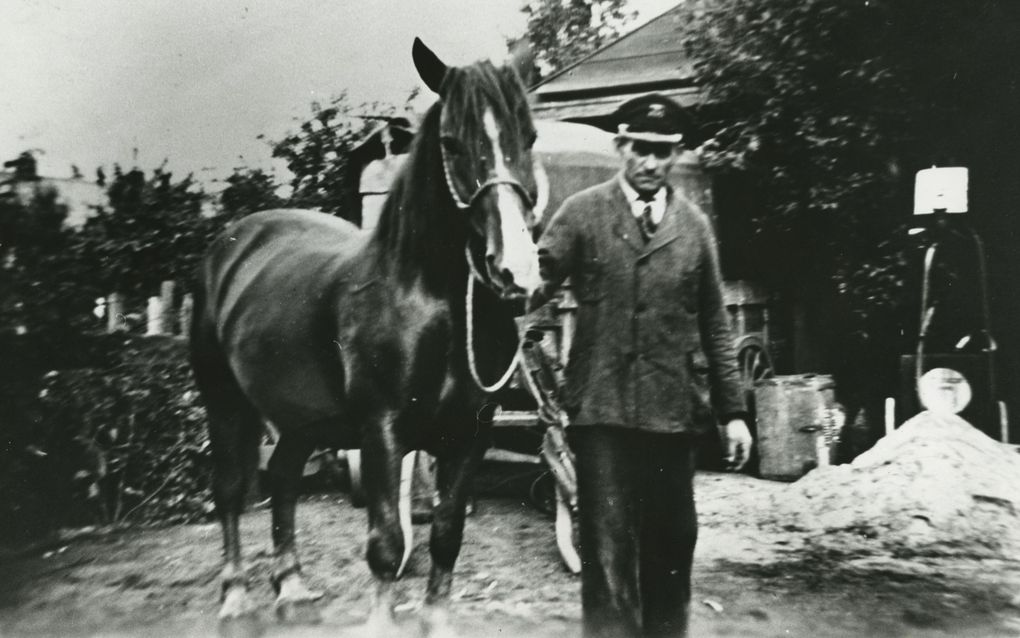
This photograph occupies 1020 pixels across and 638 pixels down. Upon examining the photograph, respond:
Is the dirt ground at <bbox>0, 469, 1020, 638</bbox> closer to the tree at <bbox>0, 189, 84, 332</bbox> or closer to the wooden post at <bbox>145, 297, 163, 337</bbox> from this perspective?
the wooden post at <bbox>145, 297, 163, 337</bbox>

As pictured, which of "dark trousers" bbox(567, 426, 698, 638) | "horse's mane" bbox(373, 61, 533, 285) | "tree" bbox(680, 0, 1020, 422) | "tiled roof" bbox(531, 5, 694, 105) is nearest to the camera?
"dark trousers" bbox(567, 426, 698, 638)

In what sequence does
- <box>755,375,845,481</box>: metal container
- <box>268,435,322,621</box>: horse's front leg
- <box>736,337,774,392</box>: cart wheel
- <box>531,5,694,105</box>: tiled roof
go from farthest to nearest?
<box>531,5,694,105</box>: tiled roof, <box>736,337,774,392</box>: cart wheel, <box>755,375,845,481</box>: metal container, <box>268,435,322,621</box>: horse's front leg

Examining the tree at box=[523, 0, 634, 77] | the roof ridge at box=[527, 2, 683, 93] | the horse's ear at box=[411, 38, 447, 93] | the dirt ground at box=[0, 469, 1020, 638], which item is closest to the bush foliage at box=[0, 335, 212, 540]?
the dirt ground at box=[0, 469, 1020, 638]

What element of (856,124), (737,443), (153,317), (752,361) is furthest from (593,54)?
(737,443)

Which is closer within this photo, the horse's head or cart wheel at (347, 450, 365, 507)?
the horse's head

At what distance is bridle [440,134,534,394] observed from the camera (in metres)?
3.06

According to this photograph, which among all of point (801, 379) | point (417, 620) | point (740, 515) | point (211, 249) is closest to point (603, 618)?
point (417, 620)

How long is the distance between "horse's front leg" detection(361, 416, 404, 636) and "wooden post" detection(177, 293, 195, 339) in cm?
182

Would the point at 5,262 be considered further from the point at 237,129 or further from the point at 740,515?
the point at 740,515

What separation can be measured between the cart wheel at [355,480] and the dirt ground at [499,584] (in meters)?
0.05

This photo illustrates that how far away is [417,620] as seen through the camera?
11.4 ft

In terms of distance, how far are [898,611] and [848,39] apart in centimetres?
302

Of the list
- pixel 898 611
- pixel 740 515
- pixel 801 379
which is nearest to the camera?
pixel 898 611

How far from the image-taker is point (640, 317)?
3.08 m
